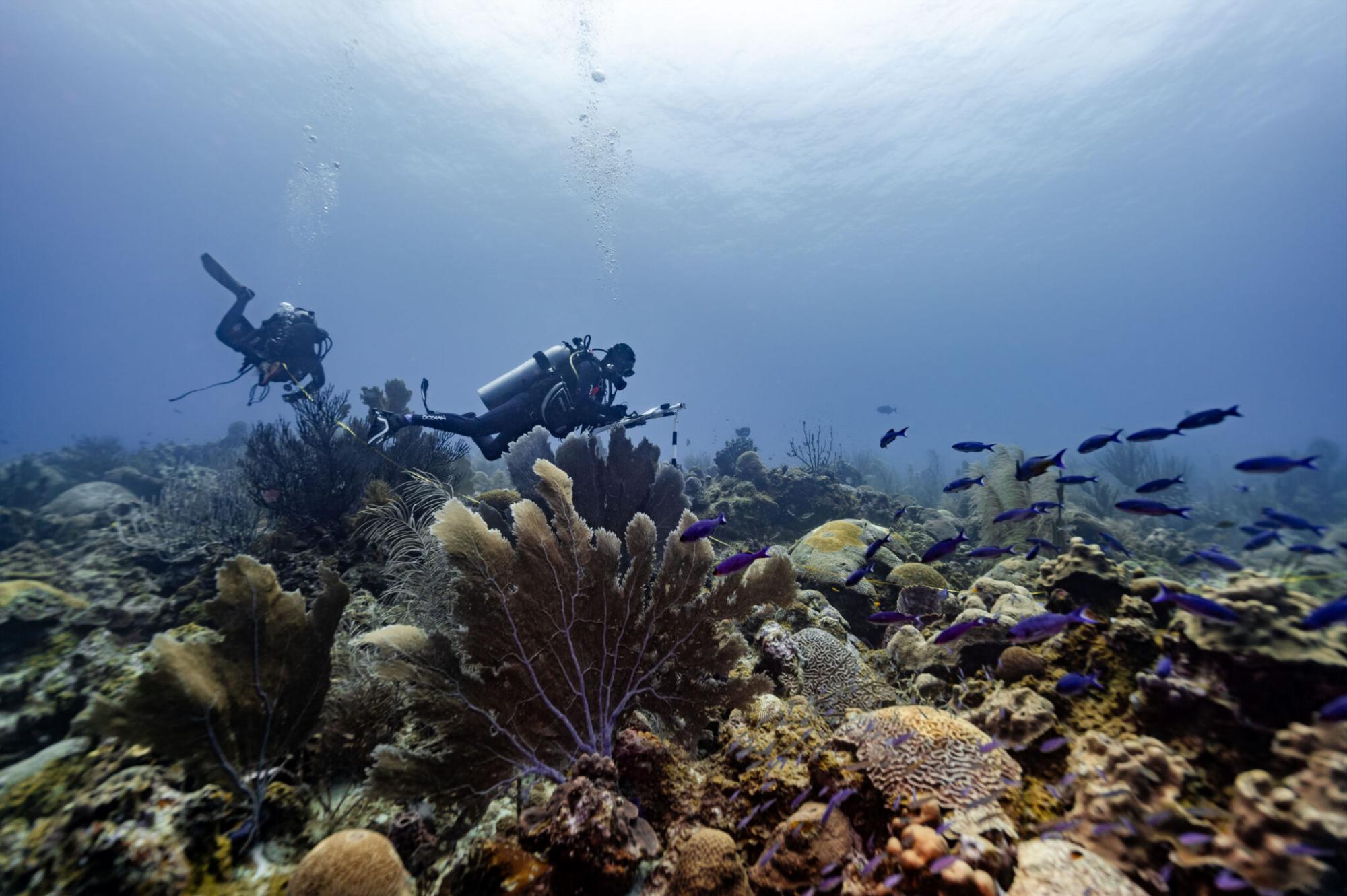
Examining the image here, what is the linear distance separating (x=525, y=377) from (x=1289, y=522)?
946 centimetres

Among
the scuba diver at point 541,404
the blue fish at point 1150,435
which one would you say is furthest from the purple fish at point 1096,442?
the scuba diver at point 541,404

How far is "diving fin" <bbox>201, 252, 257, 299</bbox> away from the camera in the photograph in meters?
12.9

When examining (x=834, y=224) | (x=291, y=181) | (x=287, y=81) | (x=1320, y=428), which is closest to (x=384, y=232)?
(x=291, y=181)

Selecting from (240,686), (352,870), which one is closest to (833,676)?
(352,870)

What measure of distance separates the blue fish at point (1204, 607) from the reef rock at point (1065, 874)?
3.70 feet

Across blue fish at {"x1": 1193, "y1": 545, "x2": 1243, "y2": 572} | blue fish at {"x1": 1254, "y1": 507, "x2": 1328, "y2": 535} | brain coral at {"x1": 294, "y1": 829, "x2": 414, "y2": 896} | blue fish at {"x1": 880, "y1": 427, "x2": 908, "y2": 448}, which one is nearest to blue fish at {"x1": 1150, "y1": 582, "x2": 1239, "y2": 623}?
blue fish at {"x1": 1193, "y1": 545, "x2": 1243, "y2": 572}

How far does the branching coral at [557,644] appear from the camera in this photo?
2668 mm

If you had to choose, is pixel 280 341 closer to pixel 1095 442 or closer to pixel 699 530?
pixel 699 530

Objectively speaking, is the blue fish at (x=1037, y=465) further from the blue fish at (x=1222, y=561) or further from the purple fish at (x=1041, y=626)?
the purple fish at (x=1041, y=626)

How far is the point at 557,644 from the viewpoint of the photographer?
2881 mm

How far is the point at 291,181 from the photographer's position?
56469 mm

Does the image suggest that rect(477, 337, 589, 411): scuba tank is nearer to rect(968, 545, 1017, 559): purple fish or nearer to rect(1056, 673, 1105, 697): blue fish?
rect(968, 545, 1017, 559): purple fish

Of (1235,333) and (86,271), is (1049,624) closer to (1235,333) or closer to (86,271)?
(86,271)

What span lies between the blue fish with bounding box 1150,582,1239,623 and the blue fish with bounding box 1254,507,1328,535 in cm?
180
